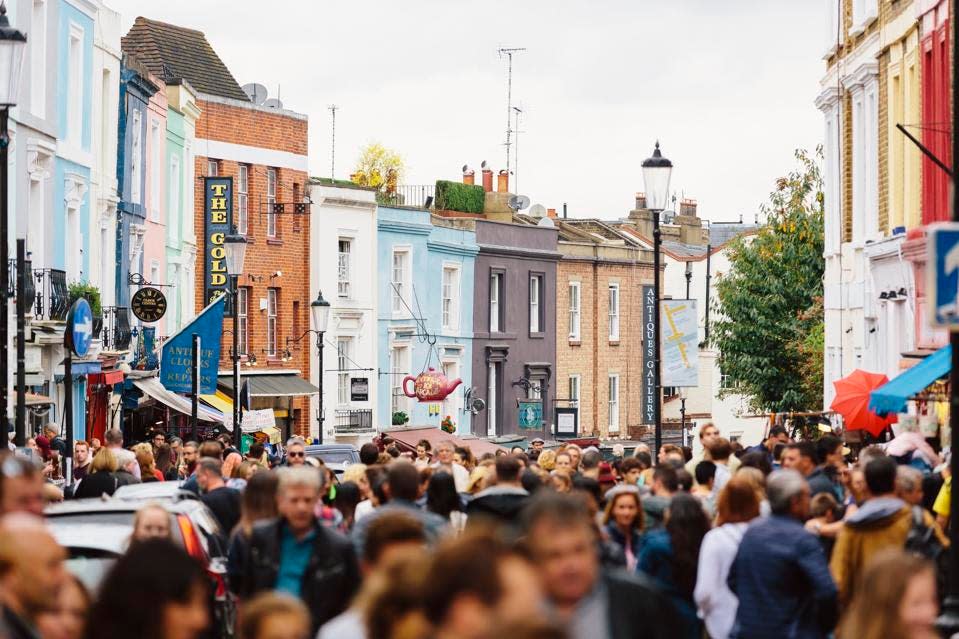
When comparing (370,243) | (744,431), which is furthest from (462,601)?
(744,431)

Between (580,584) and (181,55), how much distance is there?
144 feet

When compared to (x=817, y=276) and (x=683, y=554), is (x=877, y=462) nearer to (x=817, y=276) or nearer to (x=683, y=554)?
(x=683, y=554)

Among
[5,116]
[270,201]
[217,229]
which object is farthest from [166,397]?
[5,116]

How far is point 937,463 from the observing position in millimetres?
20734

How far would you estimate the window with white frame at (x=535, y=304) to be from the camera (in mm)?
59469

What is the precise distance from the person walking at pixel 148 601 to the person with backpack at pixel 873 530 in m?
5.64

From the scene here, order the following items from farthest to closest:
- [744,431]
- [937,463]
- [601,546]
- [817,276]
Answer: [744,431] → [817,276] → [937,463] → [601,546]

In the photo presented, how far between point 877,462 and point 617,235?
56.1 metres

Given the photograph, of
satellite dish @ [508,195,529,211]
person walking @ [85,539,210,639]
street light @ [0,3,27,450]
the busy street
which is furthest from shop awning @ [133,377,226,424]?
person walking @ [85,539,210,639]

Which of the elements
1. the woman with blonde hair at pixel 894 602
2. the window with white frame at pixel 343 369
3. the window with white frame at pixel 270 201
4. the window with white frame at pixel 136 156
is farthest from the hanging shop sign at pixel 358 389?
the woman with blonde hair at pixel 894 602

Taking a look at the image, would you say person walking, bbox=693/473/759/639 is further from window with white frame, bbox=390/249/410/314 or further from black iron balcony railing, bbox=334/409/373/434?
window with white frame, bbox=390/249/410/314

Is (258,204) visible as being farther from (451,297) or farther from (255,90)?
(451,297)

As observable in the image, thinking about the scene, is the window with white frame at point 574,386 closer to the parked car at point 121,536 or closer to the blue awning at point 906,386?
the blue awning at point 906,386

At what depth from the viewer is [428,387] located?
51.7 meters
